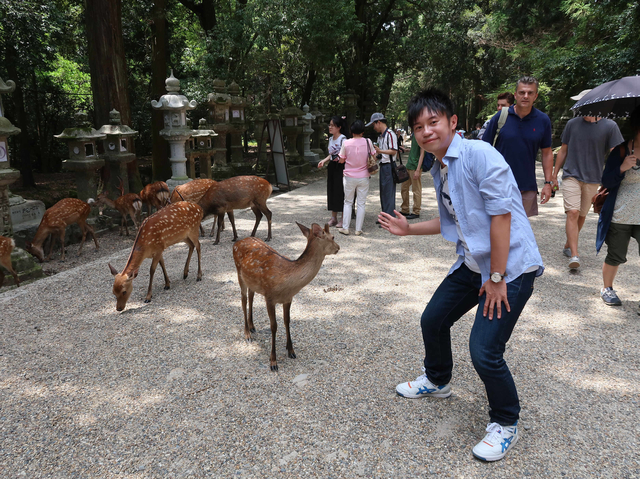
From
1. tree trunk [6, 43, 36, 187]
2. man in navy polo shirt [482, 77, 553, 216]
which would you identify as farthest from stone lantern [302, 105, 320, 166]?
man in navy polo shirt [482, 77, 553, 216]

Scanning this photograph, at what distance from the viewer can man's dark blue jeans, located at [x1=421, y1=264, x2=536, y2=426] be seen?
2.28m

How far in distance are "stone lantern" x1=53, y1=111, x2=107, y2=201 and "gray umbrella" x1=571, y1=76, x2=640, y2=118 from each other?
22.6 ft

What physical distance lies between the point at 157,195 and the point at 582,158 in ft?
19.0

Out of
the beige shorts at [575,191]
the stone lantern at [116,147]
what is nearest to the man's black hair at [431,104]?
the beige shorts at [575,191]

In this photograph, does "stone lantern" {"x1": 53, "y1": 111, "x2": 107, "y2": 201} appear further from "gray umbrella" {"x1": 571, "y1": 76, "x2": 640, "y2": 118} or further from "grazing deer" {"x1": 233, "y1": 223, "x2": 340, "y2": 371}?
"gray umbrella" {"x1": 571, "y1": 76, "x2": 640, "y2": 118}

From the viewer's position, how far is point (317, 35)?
13172mm

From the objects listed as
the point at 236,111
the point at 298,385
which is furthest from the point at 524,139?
the point at 236,111

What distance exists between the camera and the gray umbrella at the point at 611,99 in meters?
4.05

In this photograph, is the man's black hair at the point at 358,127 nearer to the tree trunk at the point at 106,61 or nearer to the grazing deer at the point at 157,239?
the grazing deer at the point at 157,239

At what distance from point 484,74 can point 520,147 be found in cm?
2100

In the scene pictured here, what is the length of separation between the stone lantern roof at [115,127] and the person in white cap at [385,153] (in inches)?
169

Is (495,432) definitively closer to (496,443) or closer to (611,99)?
(496,443)

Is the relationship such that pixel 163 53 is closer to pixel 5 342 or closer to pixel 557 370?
pixel 5 342

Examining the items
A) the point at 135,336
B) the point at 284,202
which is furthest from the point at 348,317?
the point at 284,202
